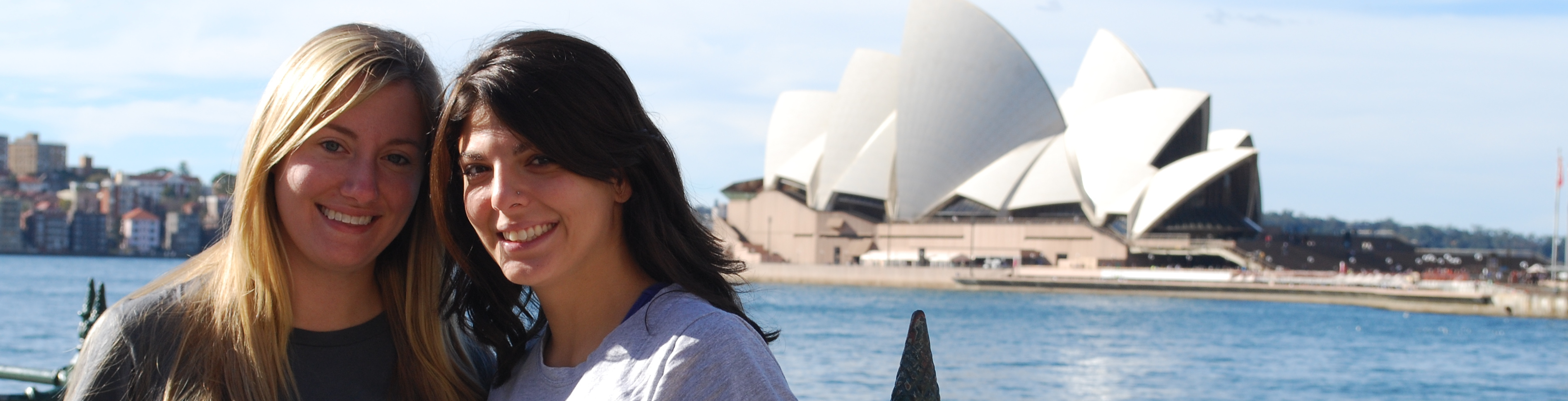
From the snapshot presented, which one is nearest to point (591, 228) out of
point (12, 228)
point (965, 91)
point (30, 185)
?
point (965, 91)

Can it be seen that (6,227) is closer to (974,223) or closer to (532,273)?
(974,223)

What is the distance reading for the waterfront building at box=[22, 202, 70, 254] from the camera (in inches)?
2474

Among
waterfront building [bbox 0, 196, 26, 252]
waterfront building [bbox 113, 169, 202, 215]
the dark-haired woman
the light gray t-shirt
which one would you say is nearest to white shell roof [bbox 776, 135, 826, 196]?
the dark-haired woman

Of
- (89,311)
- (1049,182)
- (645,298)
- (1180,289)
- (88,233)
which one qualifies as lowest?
(88,233)

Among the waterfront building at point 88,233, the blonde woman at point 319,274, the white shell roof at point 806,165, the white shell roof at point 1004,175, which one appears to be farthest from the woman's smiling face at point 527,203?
the waterfront building at point 88,233

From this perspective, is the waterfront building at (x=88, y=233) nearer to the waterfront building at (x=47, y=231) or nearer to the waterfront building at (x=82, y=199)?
the waterfront building at (x=47, y=231)

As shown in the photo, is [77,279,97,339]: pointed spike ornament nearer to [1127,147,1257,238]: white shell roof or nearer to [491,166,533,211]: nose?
[491,166,533,211]: nose

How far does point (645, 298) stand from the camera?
128 cm

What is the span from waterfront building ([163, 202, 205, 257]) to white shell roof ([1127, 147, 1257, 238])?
4753 cm

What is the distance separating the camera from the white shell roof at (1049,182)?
1310 inches

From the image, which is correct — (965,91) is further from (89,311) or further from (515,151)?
(515,151)

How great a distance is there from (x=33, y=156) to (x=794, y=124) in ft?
220

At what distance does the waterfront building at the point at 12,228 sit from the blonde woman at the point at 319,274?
239 feet

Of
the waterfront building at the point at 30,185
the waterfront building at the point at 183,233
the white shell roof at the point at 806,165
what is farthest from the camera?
the waterfront building at the point at 30,185
